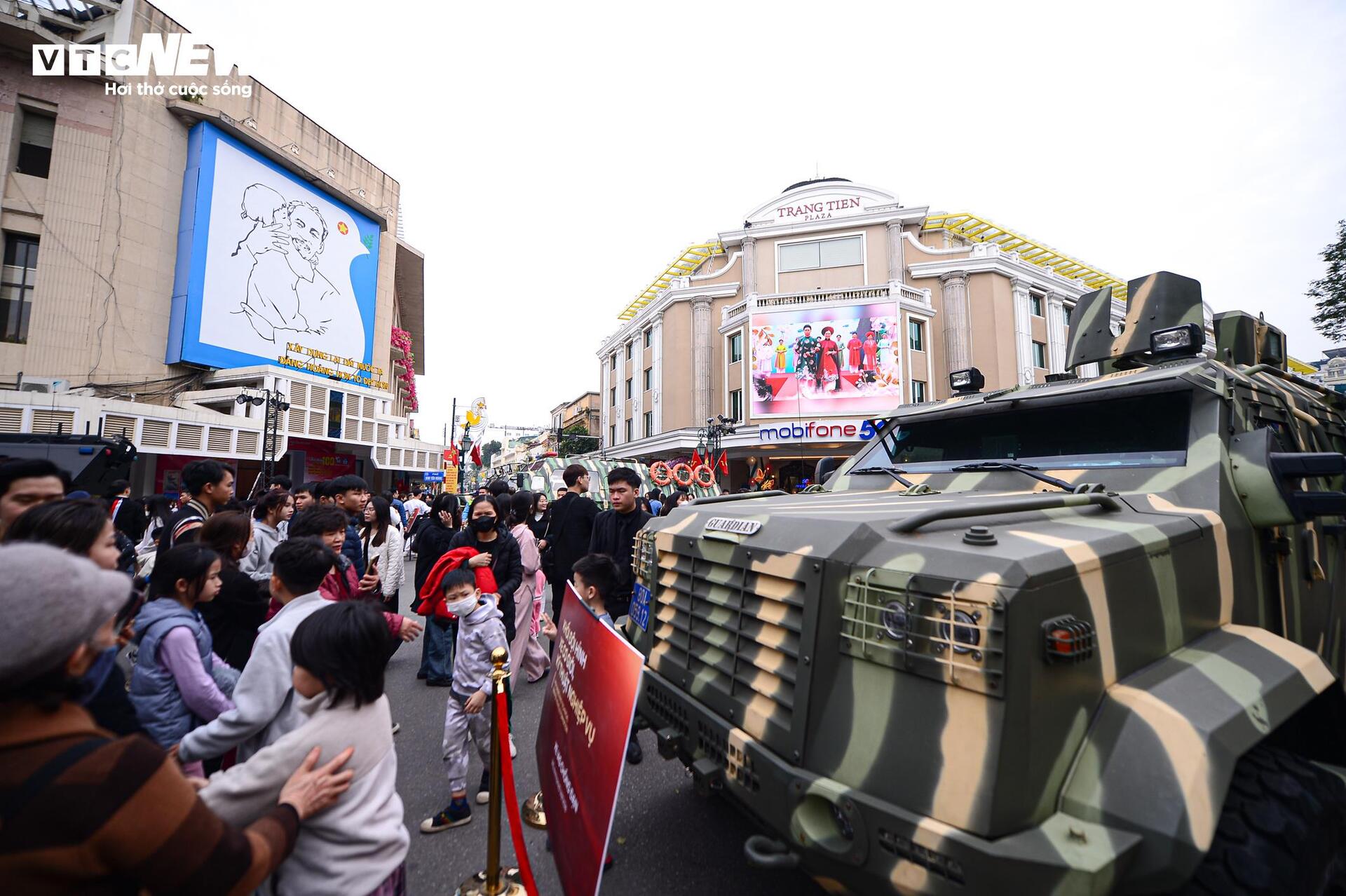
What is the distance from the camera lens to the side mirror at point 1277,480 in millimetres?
2254

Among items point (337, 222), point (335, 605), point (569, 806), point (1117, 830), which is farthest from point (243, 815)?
point (337, 222)

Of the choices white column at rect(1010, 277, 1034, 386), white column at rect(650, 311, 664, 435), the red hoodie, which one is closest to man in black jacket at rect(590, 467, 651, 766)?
the red hoodie

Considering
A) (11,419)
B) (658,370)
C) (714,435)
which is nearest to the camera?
(11,419)

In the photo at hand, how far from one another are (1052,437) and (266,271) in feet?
81.9

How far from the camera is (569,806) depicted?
2.10m

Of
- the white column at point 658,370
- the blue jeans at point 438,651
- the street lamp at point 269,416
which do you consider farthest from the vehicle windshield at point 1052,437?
the white column at point 658,370

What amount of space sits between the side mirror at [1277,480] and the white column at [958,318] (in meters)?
27.4

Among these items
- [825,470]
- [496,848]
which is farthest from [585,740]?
[825,470]

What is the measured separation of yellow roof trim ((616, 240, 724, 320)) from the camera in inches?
1241

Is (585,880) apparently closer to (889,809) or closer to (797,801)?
(797,801)

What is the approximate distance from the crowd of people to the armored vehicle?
1.21 meters

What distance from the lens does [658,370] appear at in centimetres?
3170

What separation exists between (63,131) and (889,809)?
24.6 m

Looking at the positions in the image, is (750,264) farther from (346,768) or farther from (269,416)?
(346,768)
